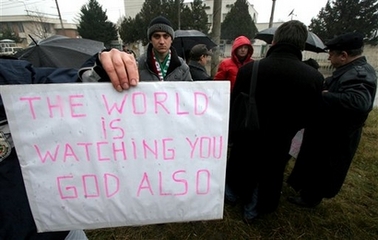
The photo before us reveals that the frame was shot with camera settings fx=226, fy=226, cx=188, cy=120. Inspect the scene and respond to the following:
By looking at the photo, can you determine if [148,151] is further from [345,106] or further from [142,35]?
[142,35]

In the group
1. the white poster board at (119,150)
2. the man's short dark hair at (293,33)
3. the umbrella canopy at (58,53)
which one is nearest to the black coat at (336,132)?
the man's short dark hair at (293,33)

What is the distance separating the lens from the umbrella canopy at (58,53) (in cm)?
301

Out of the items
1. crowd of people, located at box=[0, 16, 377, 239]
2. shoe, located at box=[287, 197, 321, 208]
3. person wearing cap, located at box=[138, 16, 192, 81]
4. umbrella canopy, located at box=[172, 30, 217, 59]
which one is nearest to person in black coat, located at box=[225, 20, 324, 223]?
crowd of people, located at box=[0, 16, 377, 239]

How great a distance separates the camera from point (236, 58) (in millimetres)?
3016

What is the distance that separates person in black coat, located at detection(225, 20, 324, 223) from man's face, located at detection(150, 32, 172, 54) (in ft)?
2.68

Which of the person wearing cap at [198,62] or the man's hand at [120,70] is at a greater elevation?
the man's hand at [120,70]

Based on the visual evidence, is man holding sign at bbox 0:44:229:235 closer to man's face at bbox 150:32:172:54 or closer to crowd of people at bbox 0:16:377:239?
crowd of people at bbox 0:16:377:239

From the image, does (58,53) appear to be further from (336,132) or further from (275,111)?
(336,132)

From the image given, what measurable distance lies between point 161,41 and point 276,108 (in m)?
1.26

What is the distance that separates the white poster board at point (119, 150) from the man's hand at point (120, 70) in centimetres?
3

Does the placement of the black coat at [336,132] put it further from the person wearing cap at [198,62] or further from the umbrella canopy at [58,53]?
the umbrella canopy at [58,53]

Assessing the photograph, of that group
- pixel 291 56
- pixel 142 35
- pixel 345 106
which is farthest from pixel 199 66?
pixel 142 35

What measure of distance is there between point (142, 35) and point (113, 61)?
2932 centimetres

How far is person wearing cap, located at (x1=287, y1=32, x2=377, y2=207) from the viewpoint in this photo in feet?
5.81
